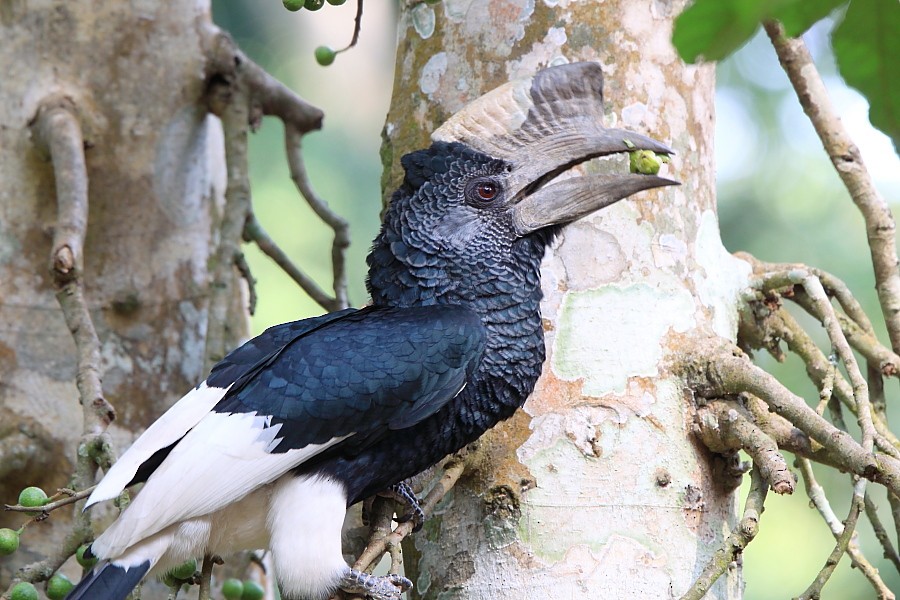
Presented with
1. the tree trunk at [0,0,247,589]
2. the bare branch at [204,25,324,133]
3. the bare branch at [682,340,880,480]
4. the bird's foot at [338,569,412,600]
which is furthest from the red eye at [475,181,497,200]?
the bare branch at [204,25,324,133]

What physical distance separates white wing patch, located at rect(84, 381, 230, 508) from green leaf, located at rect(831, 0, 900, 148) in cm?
145

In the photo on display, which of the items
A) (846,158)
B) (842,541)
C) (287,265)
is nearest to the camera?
(842,541)

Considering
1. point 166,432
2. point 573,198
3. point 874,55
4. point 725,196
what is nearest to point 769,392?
point 573,198

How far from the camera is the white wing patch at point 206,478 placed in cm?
175

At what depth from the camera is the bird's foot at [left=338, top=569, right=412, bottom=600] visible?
5.90 feet

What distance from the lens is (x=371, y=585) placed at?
5.97ft

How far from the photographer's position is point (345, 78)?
921 centimetres

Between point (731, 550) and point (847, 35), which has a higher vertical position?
point (847, 35)

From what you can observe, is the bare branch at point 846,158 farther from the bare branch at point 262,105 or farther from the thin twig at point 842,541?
the bare branch at point 262,105

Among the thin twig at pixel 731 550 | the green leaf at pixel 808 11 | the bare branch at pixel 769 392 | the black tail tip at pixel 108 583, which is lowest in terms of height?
the black tail tip at pixel 108 583

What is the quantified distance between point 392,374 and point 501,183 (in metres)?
0.51

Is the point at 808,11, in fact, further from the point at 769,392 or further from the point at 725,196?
the point at 725,196

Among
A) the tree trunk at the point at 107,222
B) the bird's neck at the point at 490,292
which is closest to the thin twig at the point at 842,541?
the bird's neck at the point at 490,292

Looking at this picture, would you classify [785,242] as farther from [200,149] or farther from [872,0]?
[872,0]
